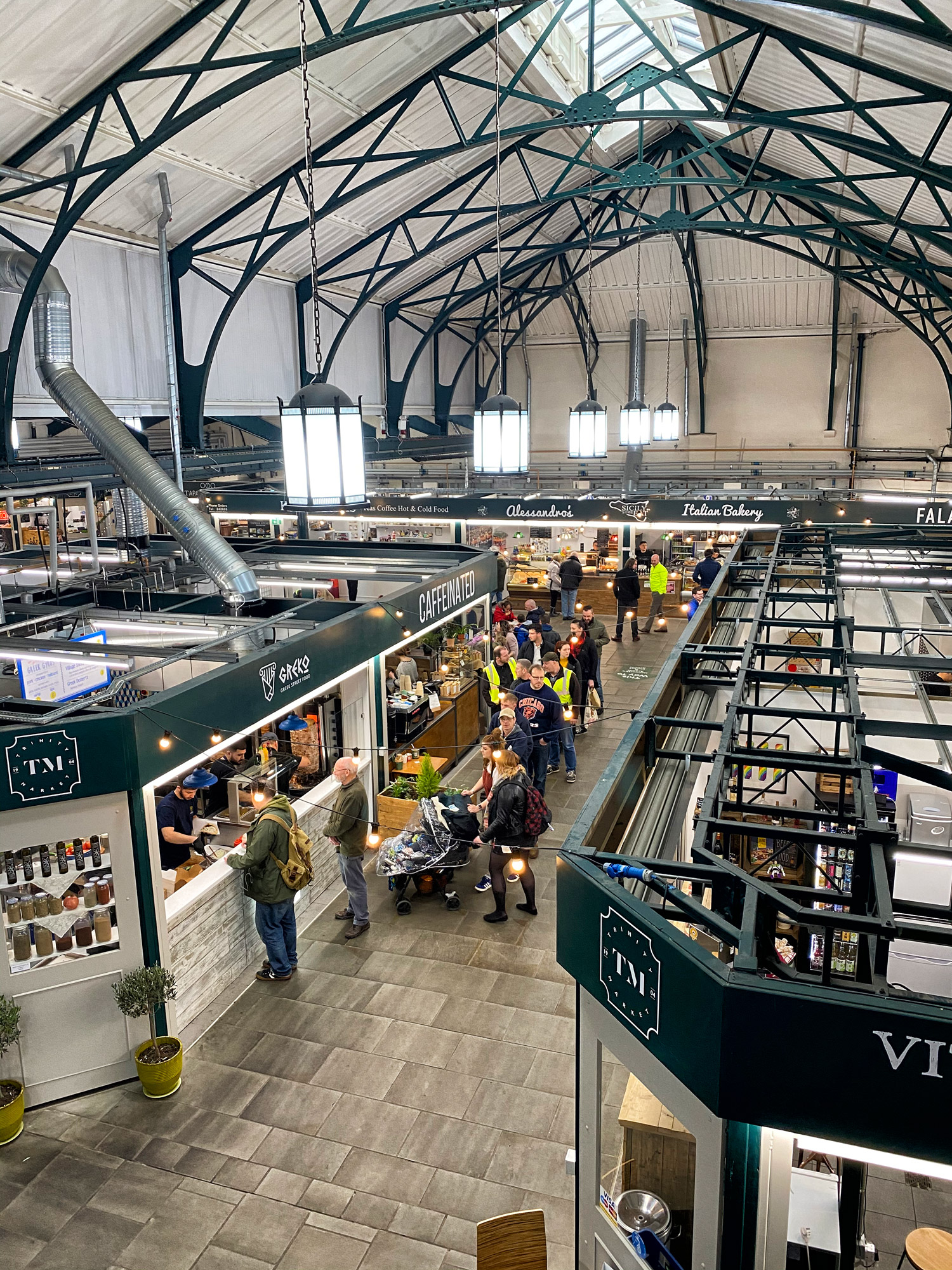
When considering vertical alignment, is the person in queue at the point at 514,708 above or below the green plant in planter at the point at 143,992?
above

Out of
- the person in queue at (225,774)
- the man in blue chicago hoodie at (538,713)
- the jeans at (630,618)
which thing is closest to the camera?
the person in queue at (225,774)

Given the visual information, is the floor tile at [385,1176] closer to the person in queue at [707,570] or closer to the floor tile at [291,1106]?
the floor tile at [291,1106]

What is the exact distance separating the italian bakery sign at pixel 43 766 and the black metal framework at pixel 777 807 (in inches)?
118

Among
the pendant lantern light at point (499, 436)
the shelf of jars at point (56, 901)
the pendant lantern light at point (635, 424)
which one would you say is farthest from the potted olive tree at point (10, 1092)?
the pendant lantern light at point (635, 424)

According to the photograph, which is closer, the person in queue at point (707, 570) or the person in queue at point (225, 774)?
the person in queue at point (225, 774)

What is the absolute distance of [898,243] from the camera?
14.6 meters

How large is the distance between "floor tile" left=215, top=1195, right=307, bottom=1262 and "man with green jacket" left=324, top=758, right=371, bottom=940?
234cm

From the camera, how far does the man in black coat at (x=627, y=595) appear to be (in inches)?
601

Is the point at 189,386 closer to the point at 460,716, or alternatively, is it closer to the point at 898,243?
the point at 460,716

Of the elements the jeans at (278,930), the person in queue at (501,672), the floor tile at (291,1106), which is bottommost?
the floor tile at (291,1106)

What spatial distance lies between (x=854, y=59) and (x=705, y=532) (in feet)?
42.1

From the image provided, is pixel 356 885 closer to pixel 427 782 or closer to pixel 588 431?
pixel 427 782

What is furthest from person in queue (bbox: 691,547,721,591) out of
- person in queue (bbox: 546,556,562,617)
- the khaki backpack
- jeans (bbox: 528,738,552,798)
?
the khaki backpack

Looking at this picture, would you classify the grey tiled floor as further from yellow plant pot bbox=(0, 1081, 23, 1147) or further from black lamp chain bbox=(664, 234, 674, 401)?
black lamp chain bbox=(664, 234, 674, 401)
